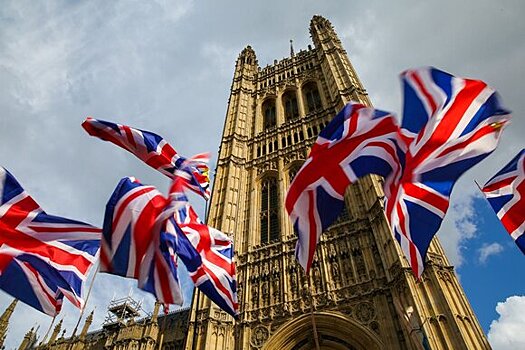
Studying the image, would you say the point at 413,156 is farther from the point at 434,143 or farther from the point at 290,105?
the point at 290,105

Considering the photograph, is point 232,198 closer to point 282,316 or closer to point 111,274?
point 282,316

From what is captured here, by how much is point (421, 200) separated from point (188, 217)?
5325 mm

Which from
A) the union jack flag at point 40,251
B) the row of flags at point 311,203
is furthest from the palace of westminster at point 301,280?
the union jack flag at point 40,251

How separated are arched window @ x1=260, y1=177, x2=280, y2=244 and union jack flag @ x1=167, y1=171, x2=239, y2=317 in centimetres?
1104

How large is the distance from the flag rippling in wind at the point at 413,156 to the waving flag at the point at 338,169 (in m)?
0.02

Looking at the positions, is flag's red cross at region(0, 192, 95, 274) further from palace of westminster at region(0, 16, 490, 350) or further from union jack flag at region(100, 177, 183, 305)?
palace of westminster at region(0, 16, 490, 350)

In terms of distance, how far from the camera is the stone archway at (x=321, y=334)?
13.6 meters

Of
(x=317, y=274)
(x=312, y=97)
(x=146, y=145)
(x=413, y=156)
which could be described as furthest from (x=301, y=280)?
(x=312, y=97)

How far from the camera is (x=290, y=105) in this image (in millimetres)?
31938

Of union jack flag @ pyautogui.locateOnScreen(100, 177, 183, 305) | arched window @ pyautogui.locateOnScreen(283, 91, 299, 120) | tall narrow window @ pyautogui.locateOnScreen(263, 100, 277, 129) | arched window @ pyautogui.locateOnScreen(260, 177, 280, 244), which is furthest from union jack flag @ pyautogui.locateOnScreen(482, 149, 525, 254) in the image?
tall narrow window @ pyautogui.locateOnScreen(263, 100, 277, 129)

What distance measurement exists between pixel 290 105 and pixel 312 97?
7.26ft

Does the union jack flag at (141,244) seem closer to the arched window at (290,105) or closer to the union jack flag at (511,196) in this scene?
the union jack flag at (511,196)

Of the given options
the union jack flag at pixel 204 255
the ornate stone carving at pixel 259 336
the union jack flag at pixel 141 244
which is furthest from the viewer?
the ornate stone carving at pixel 259 336

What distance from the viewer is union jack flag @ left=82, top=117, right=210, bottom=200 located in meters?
8.30
